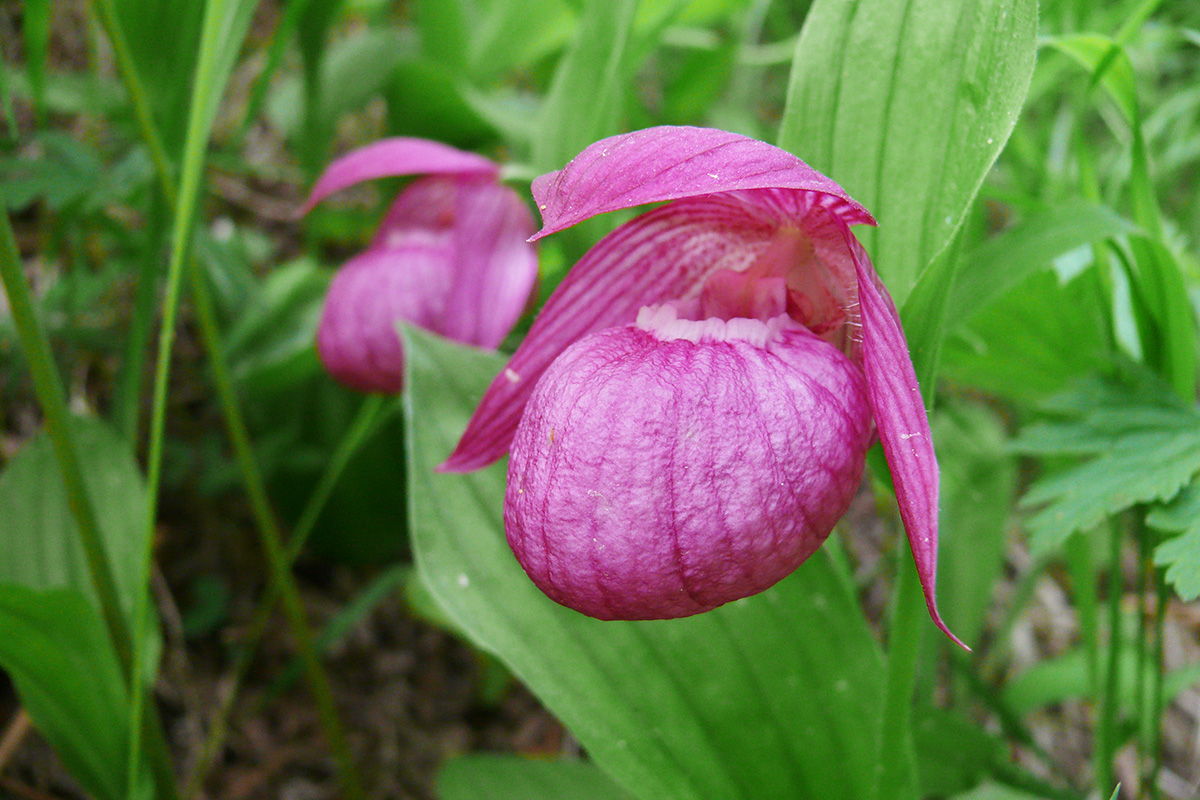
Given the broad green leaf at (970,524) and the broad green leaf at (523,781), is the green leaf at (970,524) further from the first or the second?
the broad green leaf at (523,781)

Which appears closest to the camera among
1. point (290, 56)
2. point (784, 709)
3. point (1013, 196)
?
point (784, 709)

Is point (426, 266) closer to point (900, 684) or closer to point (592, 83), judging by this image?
point (592, 83)

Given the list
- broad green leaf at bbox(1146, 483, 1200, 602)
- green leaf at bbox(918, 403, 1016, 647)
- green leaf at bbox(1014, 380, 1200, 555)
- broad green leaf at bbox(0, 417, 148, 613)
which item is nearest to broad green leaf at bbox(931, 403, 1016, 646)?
green leaf at bbox(918, 403, 1016, 647)

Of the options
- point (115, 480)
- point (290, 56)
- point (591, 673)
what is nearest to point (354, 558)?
point (115, 480)

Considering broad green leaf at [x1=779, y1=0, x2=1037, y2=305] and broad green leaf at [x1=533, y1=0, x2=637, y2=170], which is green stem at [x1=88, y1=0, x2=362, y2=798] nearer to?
broad green leaf at [x1=533, y1=0, x2=637, y2=170]

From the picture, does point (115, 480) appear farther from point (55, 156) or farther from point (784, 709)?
point (784, 709)

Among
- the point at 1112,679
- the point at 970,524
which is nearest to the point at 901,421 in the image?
the point at 1112,679
